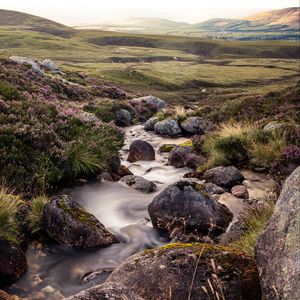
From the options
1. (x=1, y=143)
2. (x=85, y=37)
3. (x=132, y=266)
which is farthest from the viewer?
(x=85, y=37)

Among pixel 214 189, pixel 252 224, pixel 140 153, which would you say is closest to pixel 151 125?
pixel 140 153

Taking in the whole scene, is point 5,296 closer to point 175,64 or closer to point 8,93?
point 8,93

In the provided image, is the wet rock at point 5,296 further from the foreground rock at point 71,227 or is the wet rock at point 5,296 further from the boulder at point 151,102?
the boulder at point 151,102

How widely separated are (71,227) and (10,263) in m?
1.89

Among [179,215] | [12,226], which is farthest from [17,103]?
[179,215]

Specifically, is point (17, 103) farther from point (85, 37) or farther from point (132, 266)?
point (85, 37)

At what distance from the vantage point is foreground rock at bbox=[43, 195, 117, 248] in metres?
9.27

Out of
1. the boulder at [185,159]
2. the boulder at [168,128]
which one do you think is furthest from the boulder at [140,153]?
the boulder at [168,128]

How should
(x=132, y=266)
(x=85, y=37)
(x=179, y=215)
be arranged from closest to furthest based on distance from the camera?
1. (x=132, y=266)
2. (x=179, y=215)
3. (x=85, y=37)

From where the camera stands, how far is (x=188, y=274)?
563cm

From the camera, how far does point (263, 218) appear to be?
8281 mm

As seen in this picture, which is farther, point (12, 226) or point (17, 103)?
point (17, 103)

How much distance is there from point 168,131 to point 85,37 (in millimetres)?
184104

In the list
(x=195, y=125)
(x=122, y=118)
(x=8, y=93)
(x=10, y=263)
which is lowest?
(x=122, y=118)
